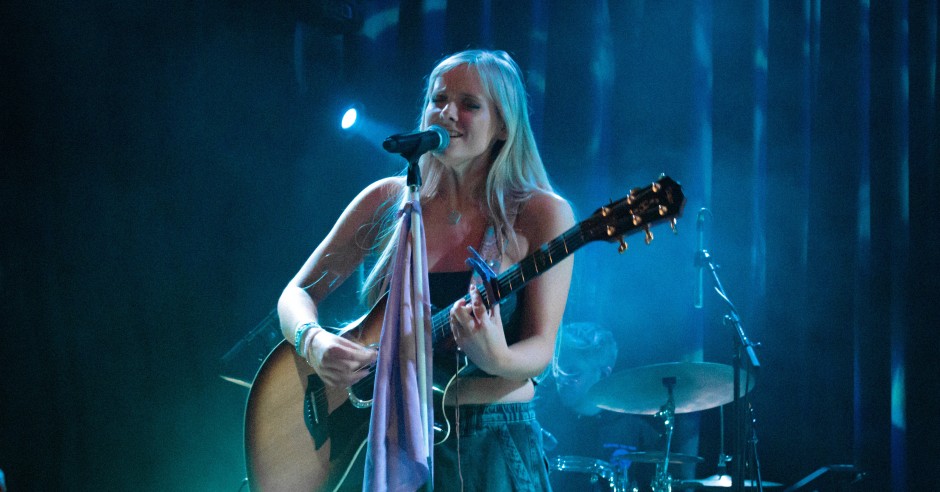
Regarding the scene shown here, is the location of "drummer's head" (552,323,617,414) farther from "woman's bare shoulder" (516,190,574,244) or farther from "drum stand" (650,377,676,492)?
"woman's bare shoulder" (516,190,574,244)

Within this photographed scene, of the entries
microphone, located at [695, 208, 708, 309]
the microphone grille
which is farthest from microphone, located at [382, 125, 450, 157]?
microphone, located at [695, 208, 708, 309]

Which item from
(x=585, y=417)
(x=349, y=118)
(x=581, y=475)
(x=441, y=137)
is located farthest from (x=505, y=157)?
(x=585, y=417)

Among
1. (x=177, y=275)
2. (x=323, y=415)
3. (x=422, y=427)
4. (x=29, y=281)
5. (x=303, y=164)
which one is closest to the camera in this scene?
(x=422, y=427)

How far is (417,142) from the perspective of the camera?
1711mm

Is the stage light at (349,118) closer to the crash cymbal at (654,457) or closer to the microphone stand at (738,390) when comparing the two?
the microphone stand at (738,390)

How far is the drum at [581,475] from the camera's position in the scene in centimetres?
384

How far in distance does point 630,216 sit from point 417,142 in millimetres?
486

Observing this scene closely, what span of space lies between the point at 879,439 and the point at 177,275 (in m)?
4.18

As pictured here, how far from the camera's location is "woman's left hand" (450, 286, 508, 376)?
1645mm

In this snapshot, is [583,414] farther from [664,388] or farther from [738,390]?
[738,390]

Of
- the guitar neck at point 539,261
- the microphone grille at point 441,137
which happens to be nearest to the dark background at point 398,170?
A: the microphone grille at point 441,137

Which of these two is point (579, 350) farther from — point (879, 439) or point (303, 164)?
point (879, 439)

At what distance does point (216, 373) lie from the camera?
151 inches

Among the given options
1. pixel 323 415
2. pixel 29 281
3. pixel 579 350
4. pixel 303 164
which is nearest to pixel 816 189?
pixel 579 350
